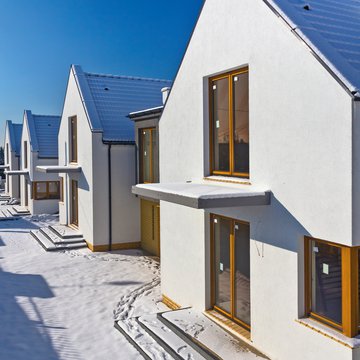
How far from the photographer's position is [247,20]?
282 inches

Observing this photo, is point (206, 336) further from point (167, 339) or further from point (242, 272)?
point (242, 272)

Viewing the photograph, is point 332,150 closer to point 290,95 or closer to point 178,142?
point 290,95

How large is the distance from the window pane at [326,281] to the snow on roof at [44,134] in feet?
76.8

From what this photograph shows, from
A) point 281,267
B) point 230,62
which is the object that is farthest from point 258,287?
point 230,62

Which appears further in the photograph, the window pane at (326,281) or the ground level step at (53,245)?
the ground level step at (53,245)

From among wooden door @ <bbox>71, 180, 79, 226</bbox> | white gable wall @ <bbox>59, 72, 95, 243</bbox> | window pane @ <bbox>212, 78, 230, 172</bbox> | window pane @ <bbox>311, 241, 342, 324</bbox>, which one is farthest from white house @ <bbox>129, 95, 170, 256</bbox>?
window pane @ <bbox>311, 241, 342, 324</bbox>

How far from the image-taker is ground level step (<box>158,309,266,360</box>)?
22.3 feet

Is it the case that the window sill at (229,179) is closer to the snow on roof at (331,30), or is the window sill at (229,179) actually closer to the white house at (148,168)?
the snow on roof at (331,30)

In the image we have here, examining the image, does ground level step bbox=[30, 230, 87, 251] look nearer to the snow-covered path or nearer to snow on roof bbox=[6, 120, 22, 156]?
the snow-covered path

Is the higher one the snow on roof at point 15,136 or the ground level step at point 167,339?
the snow on roof at point 15,136

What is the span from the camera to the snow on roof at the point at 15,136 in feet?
121

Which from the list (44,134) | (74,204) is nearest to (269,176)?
(74,204)

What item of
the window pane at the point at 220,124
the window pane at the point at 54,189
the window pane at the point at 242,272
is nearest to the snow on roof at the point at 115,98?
the window pane at the point at 220,124

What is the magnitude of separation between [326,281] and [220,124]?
11.8ft
